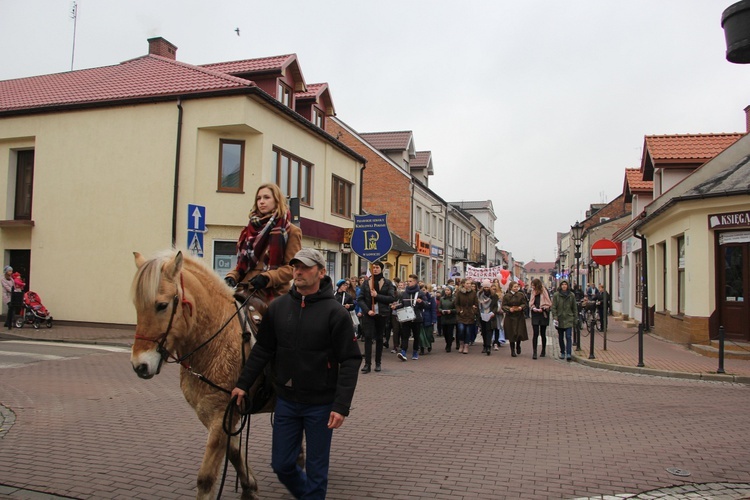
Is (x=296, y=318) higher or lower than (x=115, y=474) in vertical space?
higher

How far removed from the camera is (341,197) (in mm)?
24656

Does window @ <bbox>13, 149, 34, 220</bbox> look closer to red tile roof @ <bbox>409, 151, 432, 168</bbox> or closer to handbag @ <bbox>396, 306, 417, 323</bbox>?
handbag @ <bbox>396, 306, 417, 323</bbox>

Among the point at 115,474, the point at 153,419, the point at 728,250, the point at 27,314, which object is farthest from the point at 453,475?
the point at 27,314

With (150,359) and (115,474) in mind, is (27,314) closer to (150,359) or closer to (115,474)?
(115,474)

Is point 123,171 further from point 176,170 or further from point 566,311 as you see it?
point 566,311

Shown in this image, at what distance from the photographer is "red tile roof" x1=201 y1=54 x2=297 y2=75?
19.9 metres

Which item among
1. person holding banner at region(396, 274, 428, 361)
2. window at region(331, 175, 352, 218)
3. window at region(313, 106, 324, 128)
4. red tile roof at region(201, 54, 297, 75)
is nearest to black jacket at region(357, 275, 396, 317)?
person holding banner at region(396, 274, 428, 361)

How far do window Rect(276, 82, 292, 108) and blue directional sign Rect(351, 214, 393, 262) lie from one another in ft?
25.4

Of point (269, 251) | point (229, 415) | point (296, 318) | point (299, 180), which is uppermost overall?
point (299, 180)

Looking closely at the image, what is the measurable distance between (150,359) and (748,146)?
19135 millimetres

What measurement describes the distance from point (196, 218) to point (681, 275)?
14.2 m

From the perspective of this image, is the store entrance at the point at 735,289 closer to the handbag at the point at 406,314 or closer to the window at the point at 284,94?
the handbag at the point at 406,314

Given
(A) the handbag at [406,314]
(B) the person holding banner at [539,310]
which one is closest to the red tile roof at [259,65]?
(A) the handbag at [406,314]

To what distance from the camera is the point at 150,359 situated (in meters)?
3.49
